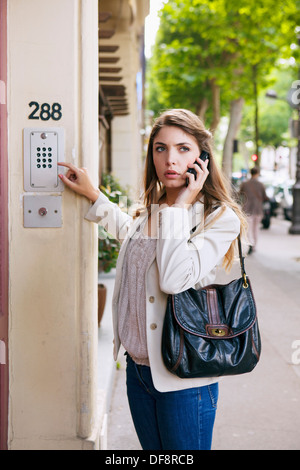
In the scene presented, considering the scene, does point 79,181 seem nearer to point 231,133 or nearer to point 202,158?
point 202,158

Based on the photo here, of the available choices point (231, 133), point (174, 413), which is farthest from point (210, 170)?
point (231, 133)

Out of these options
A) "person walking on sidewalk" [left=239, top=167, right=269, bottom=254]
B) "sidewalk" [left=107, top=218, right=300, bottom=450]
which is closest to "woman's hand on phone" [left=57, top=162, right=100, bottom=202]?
"sidewalk" [left=107, top=218, right=300, bottom=450]

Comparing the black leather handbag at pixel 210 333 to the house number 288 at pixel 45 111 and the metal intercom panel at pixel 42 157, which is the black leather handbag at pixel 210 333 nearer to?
the metal intercom panel at pixel 42 157

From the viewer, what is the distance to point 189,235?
2.16 m

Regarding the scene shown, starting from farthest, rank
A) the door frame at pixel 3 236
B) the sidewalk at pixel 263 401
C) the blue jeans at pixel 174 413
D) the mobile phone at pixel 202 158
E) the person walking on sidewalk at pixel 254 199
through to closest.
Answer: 1. the person walking on sidewalk at pixel 254 199
2. the sidewalk at pixel 263 401
3. the door frame at pixel 3 236
4. the mobile phone at pixel 202 158
5. the blue jeans at pixel 174 413

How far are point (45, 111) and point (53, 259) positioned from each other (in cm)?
70

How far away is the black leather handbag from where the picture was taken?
6.88ft

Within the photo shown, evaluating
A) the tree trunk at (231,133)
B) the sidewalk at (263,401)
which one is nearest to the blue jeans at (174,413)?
the sidewalk at (263,401)

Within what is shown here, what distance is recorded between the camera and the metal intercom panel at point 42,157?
105 inches

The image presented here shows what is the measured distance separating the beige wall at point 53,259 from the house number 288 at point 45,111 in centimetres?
2

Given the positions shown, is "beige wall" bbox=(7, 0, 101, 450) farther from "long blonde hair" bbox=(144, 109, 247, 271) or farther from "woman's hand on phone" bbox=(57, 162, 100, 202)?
"long blonde hair" bbox=(144, 109, 247, 271)

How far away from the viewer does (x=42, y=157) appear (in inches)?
106
